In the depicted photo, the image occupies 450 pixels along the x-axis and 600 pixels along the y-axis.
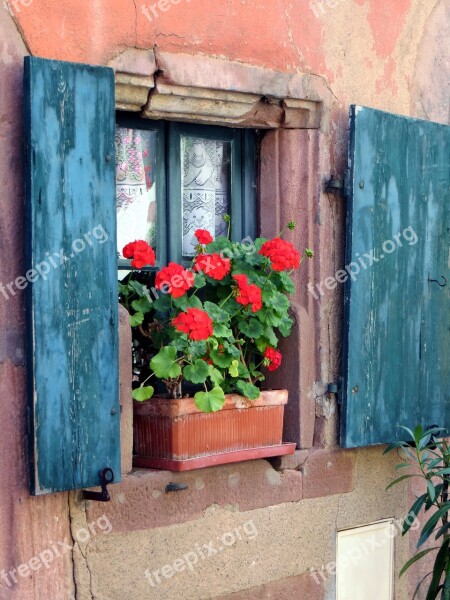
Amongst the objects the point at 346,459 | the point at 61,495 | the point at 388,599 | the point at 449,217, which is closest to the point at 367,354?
the point at 346,459

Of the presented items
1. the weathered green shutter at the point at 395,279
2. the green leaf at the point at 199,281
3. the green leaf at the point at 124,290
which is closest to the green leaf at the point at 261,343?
the green leaf at the point at 199,281

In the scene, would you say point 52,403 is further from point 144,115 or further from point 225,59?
point 225,59

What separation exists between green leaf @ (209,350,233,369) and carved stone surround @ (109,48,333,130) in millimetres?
945

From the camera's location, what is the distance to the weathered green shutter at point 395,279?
5.02m

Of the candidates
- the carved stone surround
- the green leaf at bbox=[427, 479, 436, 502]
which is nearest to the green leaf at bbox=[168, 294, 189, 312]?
the carved stone surround

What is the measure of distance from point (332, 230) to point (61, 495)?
1.73 meters

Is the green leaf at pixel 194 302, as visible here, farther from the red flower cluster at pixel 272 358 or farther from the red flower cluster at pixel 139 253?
the red flower cluster at pixel 272 358

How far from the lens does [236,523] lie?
187 inches

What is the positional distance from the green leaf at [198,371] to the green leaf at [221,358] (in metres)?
0.14

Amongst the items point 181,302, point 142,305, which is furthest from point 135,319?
point 181,302

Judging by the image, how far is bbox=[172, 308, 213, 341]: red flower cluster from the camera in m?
4.18

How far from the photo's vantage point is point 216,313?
4.42 m

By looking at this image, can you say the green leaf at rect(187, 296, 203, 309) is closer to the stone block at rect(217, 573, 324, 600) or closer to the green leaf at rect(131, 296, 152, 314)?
the green leaf at rect(131, 296, 152, 314)

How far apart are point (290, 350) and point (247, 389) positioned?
46 cm
